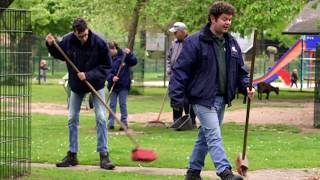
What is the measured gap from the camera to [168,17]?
75.0 ft

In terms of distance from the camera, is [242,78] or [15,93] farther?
[15,93]

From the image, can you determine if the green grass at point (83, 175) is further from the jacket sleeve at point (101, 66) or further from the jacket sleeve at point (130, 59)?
the jacket sleeve at point (130, 59)

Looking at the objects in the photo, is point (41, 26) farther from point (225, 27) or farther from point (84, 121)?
point (225, 27)

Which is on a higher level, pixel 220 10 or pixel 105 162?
pixel 220 10

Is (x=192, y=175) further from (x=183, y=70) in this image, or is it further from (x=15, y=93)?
(x=15, y=93)

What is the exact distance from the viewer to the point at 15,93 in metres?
9.08

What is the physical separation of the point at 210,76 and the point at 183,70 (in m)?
0.30

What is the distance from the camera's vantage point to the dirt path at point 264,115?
18.0 metres

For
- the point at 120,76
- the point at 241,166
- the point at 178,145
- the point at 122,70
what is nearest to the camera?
the point at 241,166

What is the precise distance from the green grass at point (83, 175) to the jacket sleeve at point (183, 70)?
152 centimetres

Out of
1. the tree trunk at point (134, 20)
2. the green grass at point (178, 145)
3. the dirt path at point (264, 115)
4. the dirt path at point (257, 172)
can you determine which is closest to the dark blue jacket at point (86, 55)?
the dirt path at point (257, 172)

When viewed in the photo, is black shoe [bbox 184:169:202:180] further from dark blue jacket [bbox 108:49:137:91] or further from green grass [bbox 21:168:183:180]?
dark blue jacket [bbox 108:49:137:91]

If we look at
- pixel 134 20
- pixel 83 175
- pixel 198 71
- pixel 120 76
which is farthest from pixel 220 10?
pixel 134 20

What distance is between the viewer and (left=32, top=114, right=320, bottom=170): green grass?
10430 millimetres
